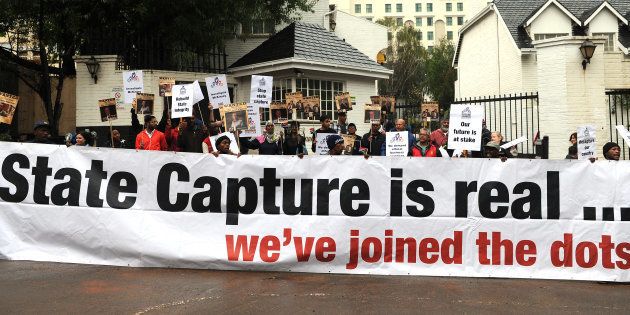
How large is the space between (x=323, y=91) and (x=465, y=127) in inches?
480

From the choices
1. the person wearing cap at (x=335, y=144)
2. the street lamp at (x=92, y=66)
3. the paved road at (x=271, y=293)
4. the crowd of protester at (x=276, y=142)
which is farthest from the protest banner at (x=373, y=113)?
the street lamp at (x=92, y=66)

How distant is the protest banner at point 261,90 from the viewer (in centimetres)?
1196

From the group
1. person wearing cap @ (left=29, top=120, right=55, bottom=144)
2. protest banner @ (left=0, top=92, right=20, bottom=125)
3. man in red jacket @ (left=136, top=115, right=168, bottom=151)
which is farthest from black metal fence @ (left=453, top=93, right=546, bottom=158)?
protest banner @ (left=0, top=92, right=20, bottom=125)

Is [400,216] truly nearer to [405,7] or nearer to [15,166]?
[15,166]

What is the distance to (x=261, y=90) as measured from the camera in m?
12.0

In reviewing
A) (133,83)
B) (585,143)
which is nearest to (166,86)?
(133,83)

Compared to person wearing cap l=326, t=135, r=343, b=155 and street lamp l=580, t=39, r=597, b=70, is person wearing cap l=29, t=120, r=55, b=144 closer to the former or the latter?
person wearing cap l=326, t=135, r=343, b=155

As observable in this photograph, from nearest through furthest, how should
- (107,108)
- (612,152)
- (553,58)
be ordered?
(612,152)
(107,108)
(553,58)

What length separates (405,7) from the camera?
331 ft

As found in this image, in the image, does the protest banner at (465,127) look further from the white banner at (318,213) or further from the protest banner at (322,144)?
the protest banner at (322,144)

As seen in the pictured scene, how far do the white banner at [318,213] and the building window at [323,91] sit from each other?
12434mm

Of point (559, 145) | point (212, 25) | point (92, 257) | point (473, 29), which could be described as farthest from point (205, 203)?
point (473, 29)

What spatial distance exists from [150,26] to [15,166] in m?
11.5

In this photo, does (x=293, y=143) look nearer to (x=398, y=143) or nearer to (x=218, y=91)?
(x=218, y=91)
